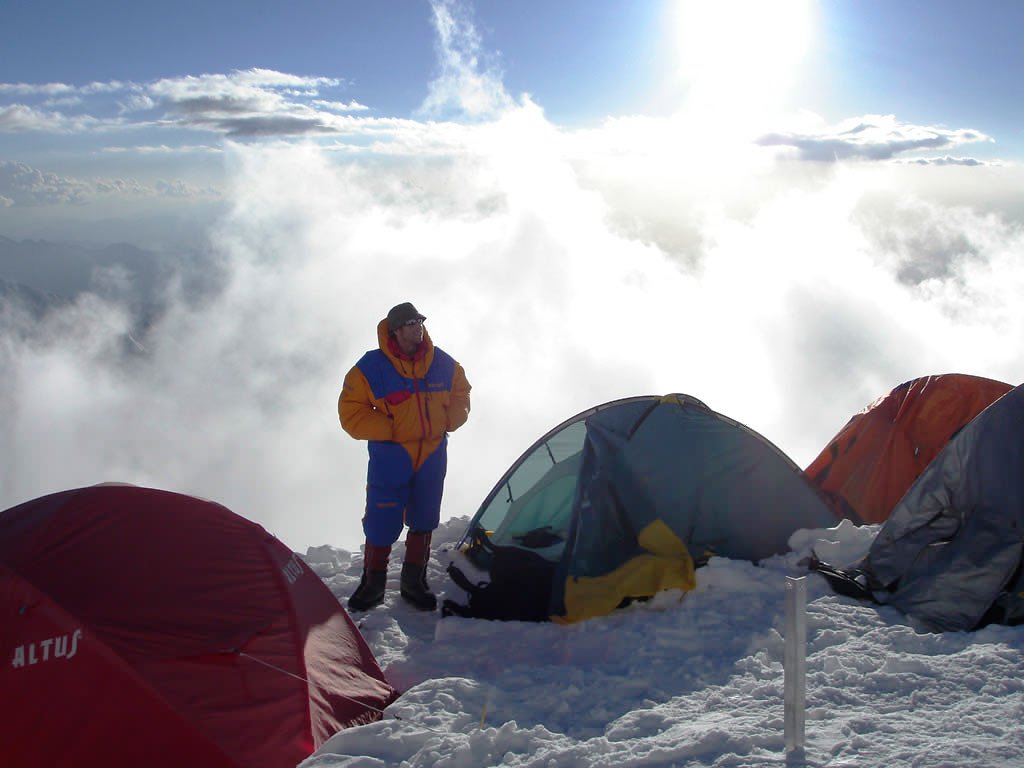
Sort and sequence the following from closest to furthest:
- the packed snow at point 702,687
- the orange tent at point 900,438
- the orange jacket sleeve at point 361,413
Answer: the packed snow at point 702,687
the orange jacket sleeve at point 361,413
the orange tent at point 900,438

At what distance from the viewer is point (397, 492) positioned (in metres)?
5.79

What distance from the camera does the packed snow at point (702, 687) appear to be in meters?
3.07

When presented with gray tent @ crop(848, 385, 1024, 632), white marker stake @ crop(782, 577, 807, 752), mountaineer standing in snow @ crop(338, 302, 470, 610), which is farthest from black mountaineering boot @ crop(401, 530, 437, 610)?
white marker stake @ crop(782, 577, 807, 752)

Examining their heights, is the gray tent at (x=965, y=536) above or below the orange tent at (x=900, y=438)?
below

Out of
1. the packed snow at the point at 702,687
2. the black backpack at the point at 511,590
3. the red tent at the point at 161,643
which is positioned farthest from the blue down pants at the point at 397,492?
the red tent at the point at 161,643

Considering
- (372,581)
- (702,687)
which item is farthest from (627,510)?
(372,581)

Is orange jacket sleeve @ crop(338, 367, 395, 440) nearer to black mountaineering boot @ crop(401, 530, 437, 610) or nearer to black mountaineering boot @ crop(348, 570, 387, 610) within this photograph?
black mountaineering boot @ crop(401, 530, 437, 610)

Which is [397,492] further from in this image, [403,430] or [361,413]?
[361,413]

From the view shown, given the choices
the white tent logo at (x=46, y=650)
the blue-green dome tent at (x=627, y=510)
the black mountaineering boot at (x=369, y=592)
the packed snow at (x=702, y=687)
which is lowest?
the packed snow at (x=702, y=687)

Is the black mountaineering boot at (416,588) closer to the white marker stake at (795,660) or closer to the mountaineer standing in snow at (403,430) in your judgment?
the mountaineer standing in snow at (403,430)

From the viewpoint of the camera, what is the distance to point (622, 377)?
176 meters

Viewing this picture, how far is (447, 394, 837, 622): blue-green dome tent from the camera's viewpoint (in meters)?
5.27

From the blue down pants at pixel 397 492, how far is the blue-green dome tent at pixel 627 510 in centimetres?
54

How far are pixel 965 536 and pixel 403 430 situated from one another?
3.70 meters
